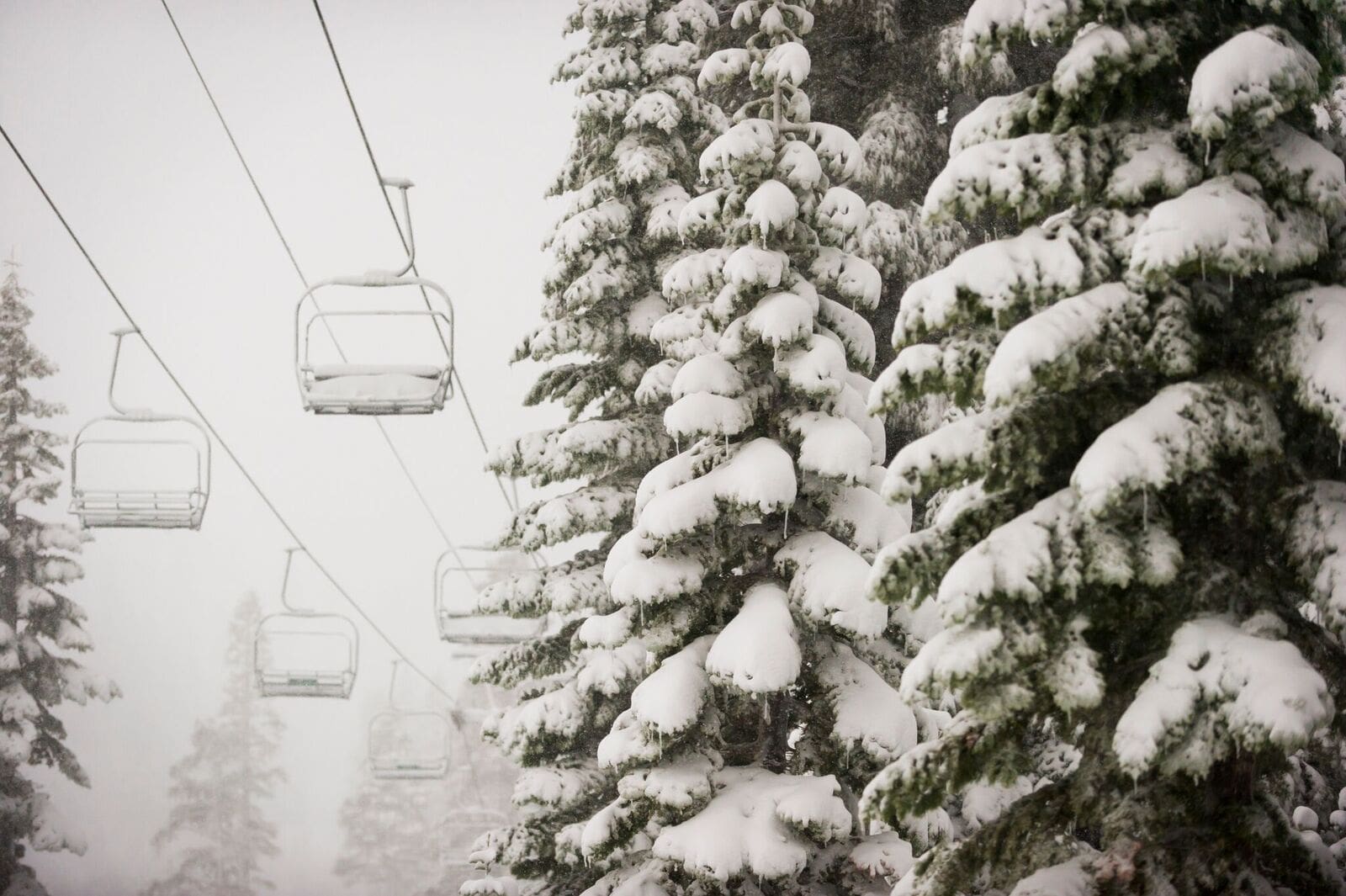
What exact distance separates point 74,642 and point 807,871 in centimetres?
2076

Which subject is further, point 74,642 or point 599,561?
point 74,642

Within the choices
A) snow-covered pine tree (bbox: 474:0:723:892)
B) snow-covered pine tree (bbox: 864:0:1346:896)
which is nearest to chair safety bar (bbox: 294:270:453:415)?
snow-covered pine tree (bbox: 474:0:723:892)

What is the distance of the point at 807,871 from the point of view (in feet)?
42.1

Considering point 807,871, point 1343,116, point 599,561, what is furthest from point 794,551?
point 1343,116

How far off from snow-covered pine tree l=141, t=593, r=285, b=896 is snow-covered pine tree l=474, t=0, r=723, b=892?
174 feet

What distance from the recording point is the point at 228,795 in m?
67.8

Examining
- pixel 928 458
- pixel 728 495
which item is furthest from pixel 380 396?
pixel 928 458

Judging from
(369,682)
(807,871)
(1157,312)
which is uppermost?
(369,682)

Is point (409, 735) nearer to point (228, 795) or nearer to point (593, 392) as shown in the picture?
point (228, 795)

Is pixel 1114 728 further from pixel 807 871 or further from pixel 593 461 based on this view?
pixel 593 461

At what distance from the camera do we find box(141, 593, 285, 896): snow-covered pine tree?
64.4 metres

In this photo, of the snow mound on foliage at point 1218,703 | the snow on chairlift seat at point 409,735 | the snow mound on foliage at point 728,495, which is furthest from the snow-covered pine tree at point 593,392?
the snow on chairlift seat at point 409,735

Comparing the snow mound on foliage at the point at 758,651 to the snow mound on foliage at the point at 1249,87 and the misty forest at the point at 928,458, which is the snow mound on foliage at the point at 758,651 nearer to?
the misty forest at the point at 928,458

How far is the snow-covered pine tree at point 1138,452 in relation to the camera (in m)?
7.32
